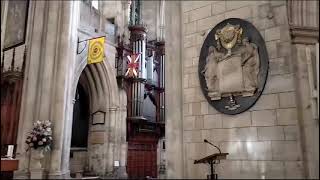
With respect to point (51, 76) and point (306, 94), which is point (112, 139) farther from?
point (306, 94)

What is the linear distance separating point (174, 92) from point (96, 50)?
16.7 ft

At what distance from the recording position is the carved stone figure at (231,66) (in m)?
5.27

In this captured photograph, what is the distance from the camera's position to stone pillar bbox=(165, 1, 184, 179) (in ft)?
18.8

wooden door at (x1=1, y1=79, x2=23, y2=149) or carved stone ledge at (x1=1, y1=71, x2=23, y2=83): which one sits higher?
carved stone ledge at (x1=1, y1=71, x2=23, y2=83)

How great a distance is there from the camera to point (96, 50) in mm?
10391

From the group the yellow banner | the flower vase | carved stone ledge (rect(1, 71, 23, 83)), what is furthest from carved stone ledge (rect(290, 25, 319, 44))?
carved stone ledge (rect(1, 71, 23, 83))

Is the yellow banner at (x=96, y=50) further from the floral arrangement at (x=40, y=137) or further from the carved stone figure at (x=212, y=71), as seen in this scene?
the carved stone figure at (x=212, y=71)

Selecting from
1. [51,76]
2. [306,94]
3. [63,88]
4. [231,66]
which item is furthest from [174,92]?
[51,76]

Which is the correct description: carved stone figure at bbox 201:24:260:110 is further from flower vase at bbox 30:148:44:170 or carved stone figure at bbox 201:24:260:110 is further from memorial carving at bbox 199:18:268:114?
flower vase at bbox 30:148:44:170

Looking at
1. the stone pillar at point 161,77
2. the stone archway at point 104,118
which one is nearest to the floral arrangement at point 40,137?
the stone archway at point 104,118

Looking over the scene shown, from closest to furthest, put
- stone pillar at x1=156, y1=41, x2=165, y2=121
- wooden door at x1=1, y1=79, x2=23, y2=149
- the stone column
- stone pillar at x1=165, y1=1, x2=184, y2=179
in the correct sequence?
stone pillar at x1=165, y1=1, x2=184, y2=179, the stone column, wooden door at x1=1, y1=79, x2=23, y2=149, stone pillar at x1=156, y1=41, x2=165, y2=121

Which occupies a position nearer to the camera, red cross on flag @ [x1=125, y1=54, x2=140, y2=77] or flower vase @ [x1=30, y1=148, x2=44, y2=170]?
flower vase @ [x1=30, y1=148, x2=44, y2=170]

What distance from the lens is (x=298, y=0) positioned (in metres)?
5.51

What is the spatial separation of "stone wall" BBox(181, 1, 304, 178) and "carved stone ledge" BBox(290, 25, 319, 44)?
18 cm
